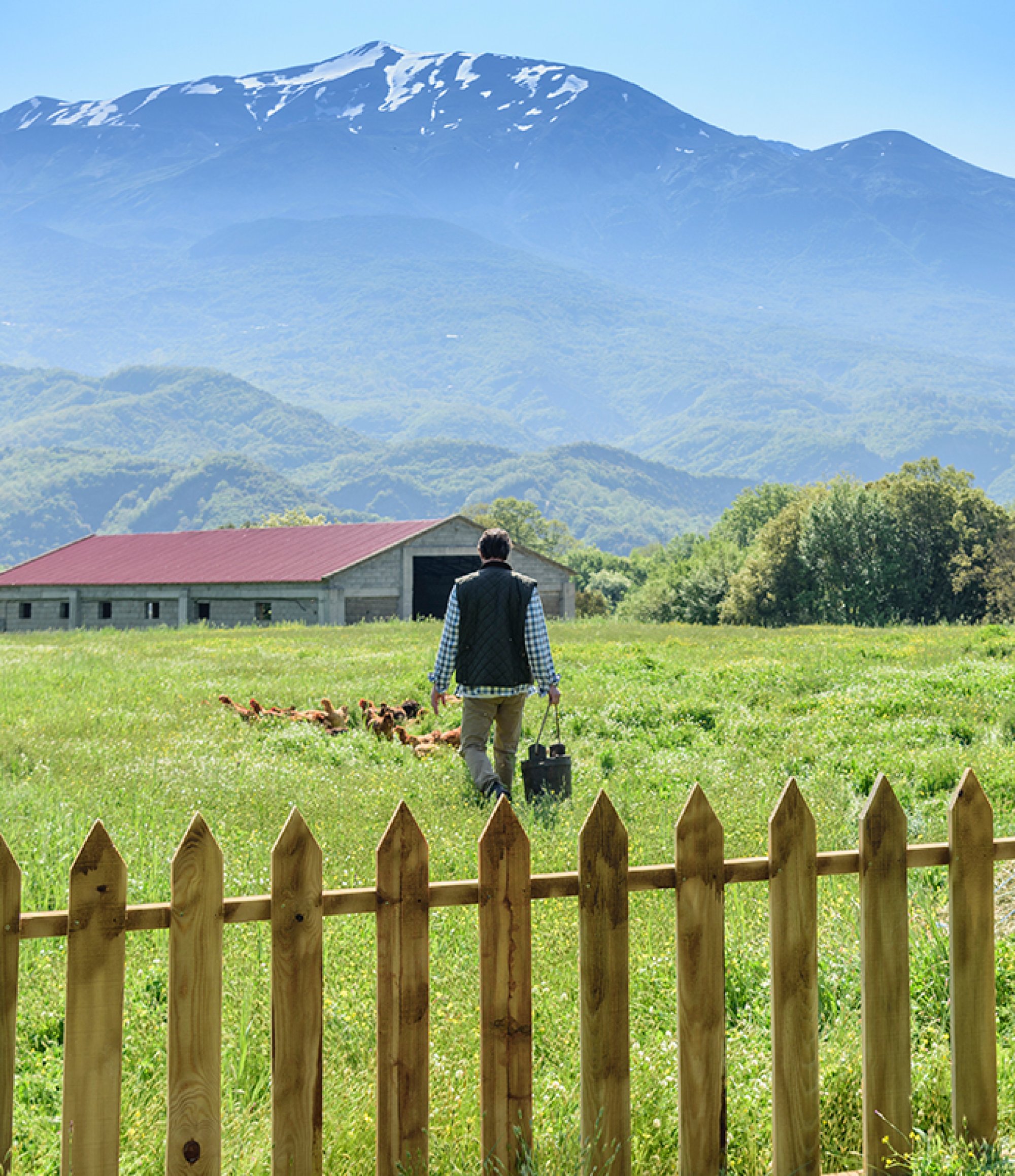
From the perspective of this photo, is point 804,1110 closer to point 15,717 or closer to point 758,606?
point 15,717

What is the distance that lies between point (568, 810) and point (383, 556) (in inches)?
1473

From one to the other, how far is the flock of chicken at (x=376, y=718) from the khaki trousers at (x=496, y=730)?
1892 mm

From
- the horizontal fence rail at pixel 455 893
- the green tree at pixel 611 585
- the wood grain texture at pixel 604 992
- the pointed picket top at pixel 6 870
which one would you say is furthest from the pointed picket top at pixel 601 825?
the green tree at pixel 611 585

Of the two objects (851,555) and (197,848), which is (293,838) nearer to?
(197,848)

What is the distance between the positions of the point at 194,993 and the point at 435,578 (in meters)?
46.2

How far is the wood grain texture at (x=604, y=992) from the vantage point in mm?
2963

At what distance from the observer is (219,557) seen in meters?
50.4

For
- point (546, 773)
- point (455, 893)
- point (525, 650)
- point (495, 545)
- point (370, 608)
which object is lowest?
point (546, 773)

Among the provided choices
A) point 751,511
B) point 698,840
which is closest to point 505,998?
point 698,840

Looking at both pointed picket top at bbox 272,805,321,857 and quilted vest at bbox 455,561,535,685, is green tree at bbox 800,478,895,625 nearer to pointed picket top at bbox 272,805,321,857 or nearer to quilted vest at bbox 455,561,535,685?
quilted vest at bbox 455,561,535,685

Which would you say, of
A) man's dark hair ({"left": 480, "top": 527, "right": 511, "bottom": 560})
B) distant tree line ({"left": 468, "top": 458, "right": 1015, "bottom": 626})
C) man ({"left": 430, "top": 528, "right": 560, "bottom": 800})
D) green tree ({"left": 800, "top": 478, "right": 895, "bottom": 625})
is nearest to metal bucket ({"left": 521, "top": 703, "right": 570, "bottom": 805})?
man ({"left": 430, "top": 528, "right": 560, "bottom": 800})

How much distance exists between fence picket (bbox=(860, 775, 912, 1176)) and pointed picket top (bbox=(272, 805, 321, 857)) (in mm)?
1605

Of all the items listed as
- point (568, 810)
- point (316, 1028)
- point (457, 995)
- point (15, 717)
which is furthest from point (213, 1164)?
point (15, 717)

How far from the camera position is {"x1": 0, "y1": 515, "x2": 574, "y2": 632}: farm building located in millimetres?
44219
